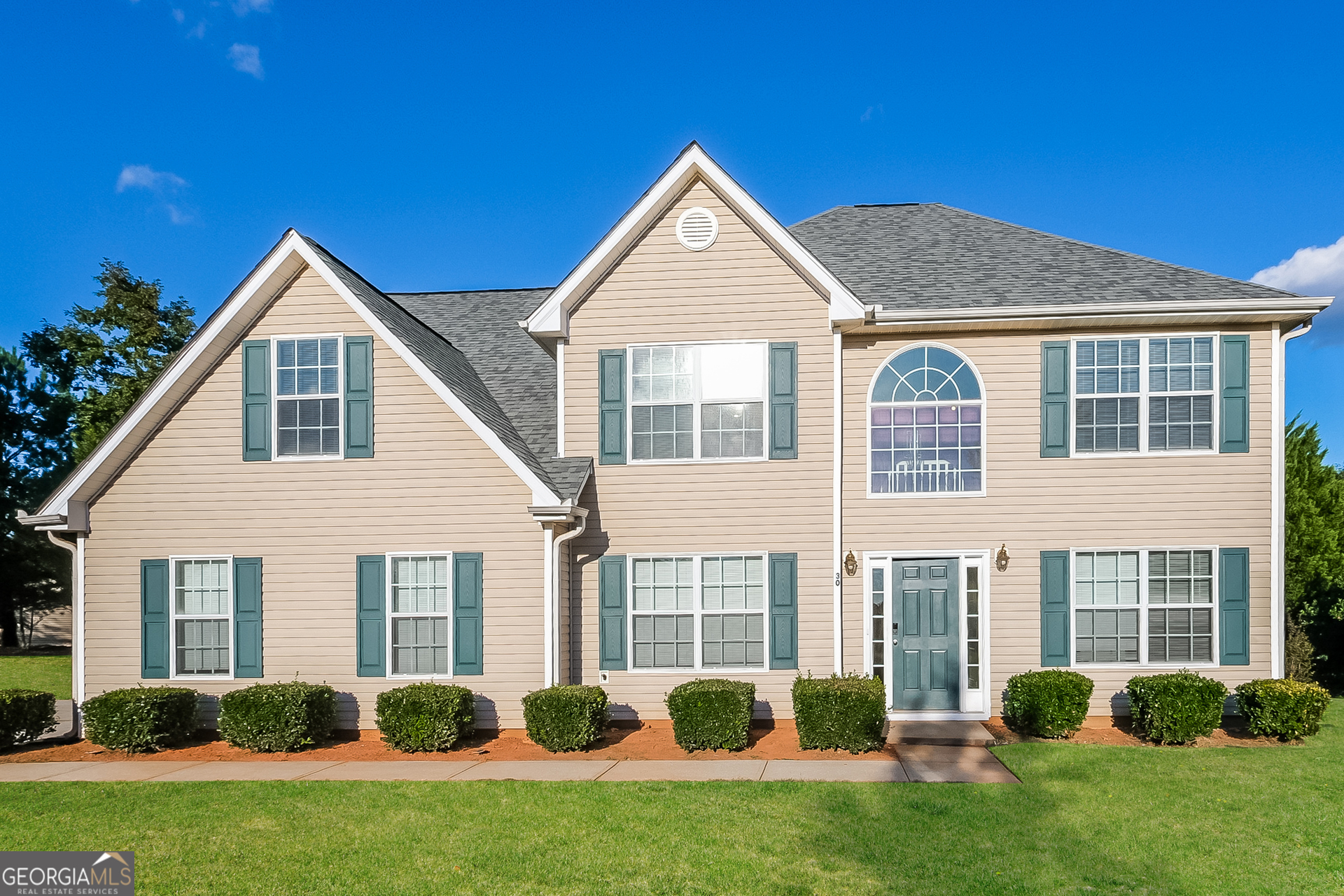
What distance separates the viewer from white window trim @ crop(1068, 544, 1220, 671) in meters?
12.0

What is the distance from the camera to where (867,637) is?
12.3 meters

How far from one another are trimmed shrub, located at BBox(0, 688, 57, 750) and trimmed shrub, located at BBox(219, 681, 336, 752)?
106 inches

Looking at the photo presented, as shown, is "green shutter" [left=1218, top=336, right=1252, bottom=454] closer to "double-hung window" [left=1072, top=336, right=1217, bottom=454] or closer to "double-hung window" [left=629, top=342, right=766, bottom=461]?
"double-hung window" [left=1072, top=336, right=1217, bottom=454]

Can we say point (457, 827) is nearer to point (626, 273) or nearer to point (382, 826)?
point (382, 826)

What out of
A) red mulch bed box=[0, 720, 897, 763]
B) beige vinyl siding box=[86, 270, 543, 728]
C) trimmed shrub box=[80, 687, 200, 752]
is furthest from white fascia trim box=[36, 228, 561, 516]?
red mulch bed box=[0, 720, 897, 763]

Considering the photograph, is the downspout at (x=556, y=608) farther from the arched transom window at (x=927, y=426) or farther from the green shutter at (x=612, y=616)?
the arched transom window at (x=927, y=426)

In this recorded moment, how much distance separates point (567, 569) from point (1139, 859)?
786 centimetres

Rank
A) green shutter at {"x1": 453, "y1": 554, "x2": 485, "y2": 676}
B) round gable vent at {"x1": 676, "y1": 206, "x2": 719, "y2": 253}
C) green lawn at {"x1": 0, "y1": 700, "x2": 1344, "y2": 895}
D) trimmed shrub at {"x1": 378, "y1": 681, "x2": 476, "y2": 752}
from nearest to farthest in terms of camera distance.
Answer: green lawn at {"x1": 0, "y1": 700, "x2": 1344, "y2": 895}, trimmed shrub at {"x1": 378, "y1": 681, "x2": 476, "y2": 752}, green shutter at {"x1": 453, "y1": 554, "x2": 485, "y2": 676}, round gable vent at {"x1": 676, "y1": 206, "x2": 719, "y2": 253}

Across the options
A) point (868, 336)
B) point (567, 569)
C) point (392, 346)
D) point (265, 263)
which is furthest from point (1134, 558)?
point (265, 263)

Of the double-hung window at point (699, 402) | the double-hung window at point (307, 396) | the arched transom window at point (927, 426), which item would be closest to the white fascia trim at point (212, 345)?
the double-hung window at point (307, 396)

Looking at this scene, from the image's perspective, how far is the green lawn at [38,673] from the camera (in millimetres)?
20141

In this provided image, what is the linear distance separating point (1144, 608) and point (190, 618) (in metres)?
13.4

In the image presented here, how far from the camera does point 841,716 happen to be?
10.3m

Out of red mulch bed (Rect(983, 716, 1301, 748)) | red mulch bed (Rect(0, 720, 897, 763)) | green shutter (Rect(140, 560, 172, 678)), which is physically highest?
green shutter (Rect(140, 560, 172, 678))
